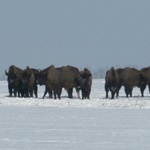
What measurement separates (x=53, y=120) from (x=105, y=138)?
4.42 meters

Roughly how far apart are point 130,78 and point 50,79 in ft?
22.9

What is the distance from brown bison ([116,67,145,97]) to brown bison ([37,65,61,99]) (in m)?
5.40

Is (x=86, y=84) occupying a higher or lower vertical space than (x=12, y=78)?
lower

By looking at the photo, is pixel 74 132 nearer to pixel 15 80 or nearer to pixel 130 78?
pixel 15 80

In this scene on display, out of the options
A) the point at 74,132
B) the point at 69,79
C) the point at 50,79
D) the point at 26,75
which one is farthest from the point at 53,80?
the point at 74,132

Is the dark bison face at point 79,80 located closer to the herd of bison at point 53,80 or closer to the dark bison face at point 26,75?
the herd of bison at point 53,80

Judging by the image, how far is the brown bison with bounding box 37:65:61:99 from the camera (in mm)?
35594

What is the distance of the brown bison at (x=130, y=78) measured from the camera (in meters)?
40.1

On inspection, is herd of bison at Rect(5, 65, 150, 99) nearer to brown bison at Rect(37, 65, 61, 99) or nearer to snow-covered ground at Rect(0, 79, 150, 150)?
brown bison at Rect(37, 65, 61, 99)

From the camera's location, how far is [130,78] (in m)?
40.6

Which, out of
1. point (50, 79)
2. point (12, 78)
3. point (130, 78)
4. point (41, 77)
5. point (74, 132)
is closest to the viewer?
point (74, 132)

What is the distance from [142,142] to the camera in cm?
1255

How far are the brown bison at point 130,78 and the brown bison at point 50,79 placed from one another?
540cm

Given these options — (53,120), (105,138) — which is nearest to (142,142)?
(105,138)
